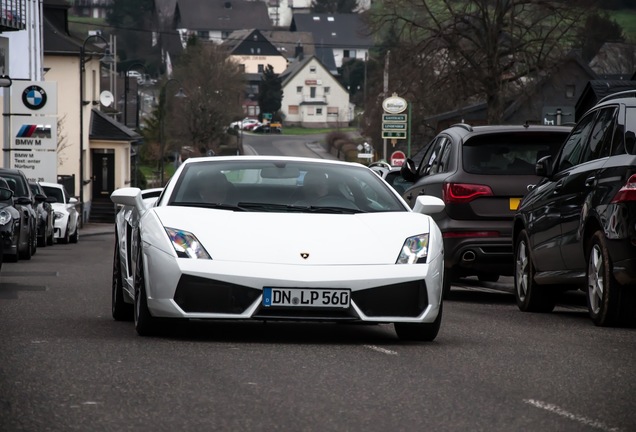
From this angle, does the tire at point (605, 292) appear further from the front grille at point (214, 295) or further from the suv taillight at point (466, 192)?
the suv taillight at point (466, 192)

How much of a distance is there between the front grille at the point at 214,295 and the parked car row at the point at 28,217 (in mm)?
8079

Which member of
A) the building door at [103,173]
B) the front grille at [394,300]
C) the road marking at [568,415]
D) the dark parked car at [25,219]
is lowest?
the building door at [103,173]

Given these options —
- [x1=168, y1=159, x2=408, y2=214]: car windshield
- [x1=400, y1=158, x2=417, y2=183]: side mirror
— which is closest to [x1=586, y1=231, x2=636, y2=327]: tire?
[x1=168, y1=159, x2=408, y2=214]: car windshield

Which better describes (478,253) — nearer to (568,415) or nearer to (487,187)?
(487,187)

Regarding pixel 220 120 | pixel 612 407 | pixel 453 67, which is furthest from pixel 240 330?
pixel 220 120

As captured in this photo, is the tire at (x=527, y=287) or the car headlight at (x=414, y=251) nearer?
the car headlight at (x=414, y=251)

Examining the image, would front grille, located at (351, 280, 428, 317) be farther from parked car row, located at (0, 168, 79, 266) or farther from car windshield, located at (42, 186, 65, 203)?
car windshield, located at (42, 186, 65, 203)

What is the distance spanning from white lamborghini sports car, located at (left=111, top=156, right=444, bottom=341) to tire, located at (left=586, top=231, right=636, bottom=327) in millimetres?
1678

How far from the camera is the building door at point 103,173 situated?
253ft

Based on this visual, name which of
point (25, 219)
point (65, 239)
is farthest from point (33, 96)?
point (25, 219)

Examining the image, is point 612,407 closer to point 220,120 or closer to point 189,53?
point 220,120

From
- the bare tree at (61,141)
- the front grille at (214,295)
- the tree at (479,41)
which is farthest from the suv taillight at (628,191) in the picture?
the bare tree at (61,141)

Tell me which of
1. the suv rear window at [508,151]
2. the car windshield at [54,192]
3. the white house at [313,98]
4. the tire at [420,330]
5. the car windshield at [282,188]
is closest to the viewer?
the tire at [420,330]

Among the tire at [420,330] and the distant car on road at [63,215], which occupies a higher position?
the tire at [420,330]
